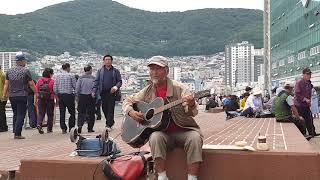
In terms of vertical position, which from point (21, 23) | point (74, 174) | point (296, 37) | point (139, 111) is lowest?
point (74, 174)

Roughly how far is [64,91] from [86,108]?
658mm

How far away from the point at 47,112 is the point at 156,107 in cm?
788

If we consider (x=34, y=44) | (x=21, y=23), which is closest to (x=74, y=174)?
(x=34, y=44)

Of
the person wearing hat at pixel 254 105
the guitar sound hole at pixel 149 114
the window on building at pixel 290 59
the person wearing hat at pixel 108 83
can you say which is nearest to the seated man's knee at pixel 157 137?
the guitar sound hole at pixel 149 114

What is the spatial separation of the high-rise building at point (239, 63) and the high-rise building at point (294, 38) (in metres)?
41.8

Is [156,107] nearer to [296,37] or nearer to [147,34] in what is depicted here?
[296,37]

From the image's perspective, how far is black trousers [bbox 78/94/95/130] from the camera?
12219 mm

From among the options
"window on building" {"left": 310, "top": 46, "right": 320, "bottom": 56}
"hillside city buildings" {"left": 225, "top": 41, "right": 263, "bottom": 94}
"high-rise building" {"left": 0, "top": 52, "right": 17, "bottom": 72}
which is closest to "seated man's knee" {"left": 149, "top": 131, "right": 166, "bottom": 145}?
"high-rise building" {"left": 0, "top": 52, "right": 17, "bottom": 72}

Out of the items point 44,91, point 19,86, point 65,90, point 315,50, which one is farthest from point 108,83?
point 315,50

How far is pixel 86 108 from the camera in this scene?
40.7 ft

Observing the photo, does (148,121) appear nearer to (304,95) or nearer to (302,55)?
(304,95)

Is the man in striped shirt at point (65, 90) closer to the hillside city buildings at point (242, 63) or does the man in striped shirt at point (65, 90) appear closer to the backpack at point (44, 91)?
Result: the backpack at point (44, 91)

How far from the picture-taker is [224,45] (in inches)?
5581

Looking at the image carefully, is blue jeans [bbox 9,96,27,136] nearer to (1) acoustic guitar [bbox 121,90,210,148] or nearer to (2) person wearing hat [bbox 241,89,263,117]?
(1) acoustic guitar [bbox 121,90,210,148]
